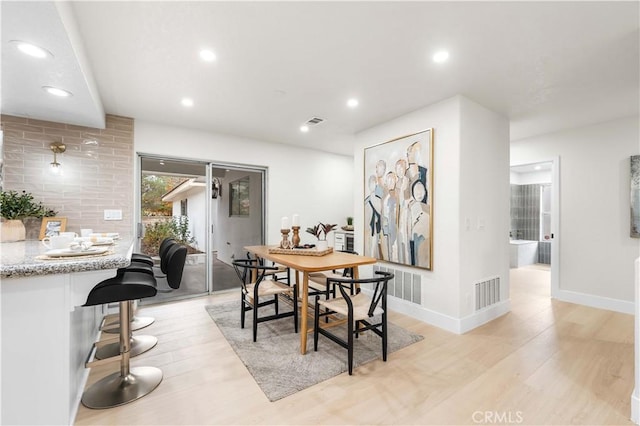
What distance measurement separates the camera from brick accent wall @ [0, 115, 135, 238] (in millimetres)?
3037

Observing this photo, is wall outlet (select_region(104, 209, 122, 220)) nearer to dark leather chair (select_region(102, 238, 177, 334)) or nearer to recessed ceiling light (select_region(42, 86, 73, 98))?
dark leather chair (select_region(102, 238, 177, 334))

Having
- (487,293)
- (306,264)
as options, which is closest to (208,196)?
(306,264)

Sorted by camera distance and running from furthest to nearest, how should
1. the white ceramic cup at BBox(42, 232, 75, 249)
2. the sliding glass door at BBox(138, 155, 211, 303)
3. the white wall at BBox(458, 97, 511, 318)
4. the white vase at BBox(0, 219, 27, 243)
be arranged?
the sliding glass door at BBox(138, 155, 211, 303)
the white wall at BBox(458, 97, 511, 318)
the white vase at BBox(0, 219, 27, 243)
the white ceramic cup at BBox(42, 232, 75, 249)

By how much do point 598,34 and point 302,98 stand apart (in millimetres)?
2394

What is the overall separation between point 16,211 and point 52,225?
1.05 feet

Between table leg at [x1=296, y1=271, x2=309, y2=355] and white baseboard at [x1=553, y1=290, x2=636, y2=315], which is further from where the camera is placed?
white baseboard at [x1=553, y1=290, x2=636, y2=315]

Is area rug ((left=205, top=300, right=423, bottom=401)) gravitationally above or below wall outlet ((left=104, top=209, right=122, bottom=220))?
below

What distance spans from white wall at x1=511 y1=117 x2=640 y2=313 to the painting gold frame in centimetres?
643

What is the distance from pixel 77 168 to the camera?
3316mm

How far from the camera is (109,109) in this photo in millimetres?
3299

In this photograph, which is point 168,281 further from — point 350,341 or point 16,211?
point 16,211

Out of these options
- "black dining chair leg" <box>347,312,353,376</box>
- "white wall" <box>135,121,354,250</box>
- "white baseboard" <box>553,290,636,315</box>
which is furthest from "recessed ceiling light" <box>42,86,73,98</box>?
"white baseboard" <box>553,290,636,315</box>

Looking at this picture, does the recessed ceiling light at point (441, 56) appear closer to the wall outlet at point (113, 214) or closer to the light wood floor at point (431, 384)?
the light wood floor at point (431, 384)

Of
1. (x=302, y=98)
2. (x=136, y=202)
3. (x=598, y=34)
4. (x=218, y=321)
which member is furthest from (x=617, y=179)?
A: (x=136, y=202)
